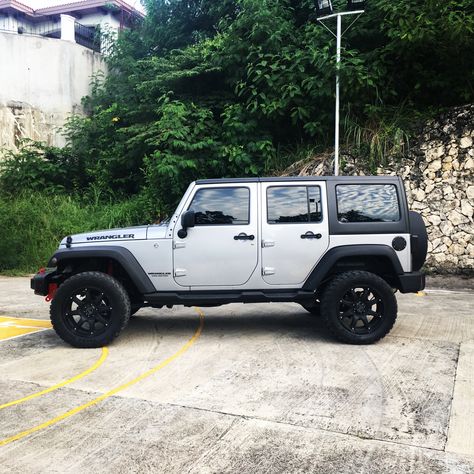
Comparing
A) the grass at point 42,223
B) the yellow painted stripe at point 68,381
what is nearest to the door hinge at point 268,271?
the yellow painted stripe at point 68,381

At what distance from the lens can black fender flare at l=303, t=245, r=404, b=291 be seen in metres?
Answer: 5.79

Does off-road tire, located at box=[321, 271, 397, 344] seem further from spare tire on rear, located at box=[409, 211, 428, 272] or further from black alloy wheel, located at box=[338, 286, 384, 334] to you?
spare tire on rear, located at box=[409, 211, 428, 272]

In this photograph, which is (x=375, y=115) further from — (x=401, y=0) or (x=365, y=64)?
(x=401, y=0)

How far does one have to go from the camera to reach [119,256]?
18.9 feet

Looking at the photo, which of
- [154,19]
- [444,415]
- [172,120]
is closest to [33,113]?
[154,19]

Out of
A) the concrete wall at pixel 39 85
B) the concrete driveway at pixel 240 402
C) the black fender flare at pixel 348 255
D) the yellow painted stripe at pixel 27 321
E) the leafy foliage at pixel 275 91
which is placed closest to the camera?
the concrete driveway at pixel 240 402

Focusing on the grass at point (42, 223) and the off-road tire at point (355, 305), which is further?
the grass at point (42, 223)

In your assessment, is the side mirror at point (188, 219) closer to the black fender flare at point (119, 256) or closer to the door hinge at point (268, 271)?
the black fender flare at point (119, 256)

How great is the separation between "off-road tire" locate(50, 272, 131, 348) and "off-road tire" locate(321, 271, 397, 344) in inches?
89.0

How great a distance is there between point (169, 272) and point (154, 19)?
13.1 m

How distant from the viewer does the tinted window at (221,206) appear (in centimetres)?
593

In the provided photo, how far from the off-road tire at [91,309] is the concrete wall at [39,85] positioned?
12.6 meters

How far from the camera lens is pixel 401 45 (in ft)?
35.4

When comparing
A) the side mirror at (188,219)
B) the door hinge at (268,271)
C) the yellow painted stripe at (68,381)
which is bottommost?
the yellow painted stripe at (68,381)
